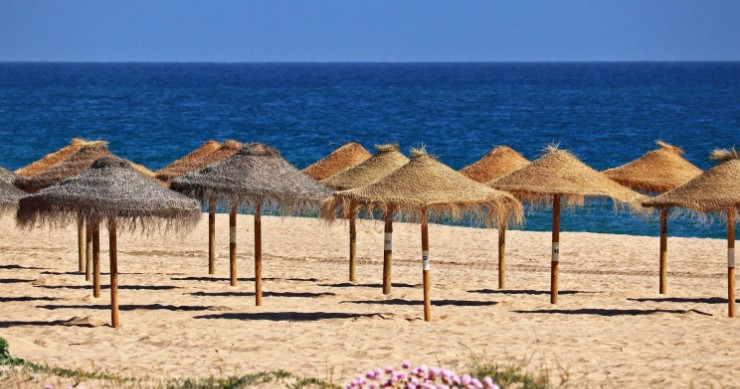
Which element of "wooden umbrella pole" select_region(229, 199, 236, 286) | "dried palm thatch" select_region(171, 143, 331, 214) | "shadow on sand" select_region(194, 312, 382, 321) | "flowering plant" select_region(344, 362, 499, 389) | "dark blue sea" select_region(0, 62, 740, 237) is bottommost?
"shadow on sand" select_region(194, 312, 382, 321)

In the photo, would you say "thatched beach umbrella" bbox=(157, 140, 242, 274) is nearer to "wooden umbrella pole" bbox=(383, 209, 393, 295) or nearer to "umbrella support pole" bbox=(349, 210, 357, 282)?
"umbrella support pole" bbox=(349, 210, 357, 282)

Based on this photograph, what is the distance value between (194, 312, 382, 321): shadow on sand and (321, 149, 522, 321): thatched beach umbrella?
3.55 ft

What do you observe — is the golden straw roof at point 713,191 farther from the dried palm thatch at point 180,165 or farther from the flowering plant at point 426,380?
the dried palm thatch at point 180,165

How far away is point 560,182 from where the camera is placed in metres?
16.3

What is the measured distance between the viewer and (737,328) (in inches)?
588

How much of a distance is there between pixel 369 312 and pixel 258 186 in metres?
2.24

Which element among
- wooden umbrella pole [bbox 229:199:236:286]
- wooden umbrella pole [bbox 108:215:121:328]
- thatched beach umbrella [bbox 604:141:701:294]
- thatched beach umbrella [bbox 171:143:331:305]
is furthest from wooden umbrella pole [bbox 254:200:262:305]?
thatched beach umbrella [bbox 604:141:701:294]

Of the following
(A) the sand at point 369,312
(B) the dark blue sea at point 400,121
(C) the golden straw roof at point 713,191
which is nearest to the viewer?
(A) the sand at point 369,312

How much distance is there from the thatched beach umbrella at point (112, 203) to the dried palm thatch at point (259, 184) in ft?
4.69

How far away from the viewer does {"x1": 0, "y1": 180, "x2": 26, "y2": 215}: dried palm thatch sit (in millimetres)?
16734

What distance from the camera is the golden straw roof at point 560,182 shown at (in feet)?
53.3

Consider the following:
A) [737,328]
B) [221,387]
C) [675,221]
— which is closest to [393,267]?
[737,328]

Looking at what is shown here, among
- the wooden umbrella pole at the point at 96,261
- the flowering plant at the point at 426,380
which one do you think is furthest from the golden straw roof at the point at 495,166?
the flowering plant at the point at 426,380

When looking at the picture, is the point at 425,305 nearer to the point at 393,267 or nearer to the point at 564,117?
the point at 393,267
